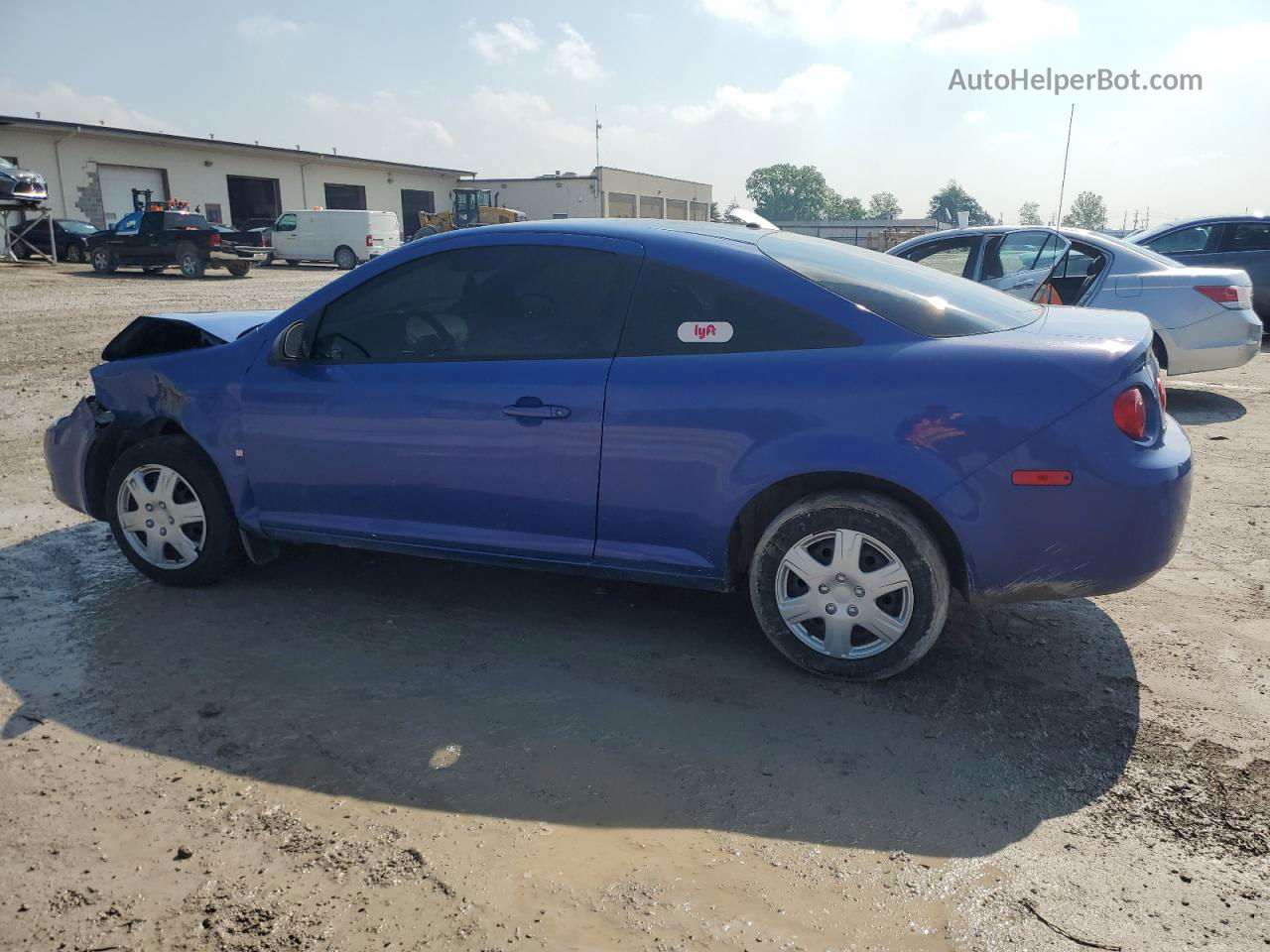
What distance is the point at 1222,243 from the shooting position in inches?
490

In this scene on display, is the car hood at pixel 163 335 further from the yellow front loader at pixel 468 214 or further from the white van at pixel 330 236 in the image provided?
the yellow front loader at pixel 468 214

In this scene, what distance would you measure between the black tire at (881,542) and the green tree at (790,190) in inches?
5916

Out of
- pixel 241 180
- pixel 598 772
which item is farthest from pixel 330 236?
pixel 598 772

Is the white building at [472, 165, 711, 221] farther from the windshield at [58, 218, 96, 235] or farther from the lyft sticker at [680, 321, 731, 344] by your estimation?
the lyft sticker at [680, 321, 731, 344]

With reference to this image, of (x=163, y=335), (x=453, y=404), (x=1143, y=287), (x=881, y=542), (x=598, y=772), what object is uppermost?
(x=1143, y=287)

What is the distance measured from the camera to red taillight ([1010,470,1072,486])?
3.15 m

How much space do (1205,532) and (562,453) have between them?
3680 mm

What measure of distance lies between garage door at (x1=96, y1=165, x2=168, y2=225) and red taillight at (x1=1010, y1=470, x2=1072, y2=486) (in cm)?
3849

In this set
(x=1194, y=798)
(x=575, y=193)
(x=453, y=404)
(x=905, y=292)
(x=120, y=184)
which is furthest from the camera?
(x=575, y=193)

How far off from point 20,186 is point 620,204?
4192cm

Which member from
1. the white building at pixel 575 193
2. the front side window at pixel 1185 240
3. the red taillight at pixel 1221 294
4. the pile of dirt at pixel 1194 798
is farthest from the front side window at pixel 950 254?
the white building at pixel 575 193

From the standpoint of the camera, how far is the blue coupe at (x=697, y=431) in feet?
10.6

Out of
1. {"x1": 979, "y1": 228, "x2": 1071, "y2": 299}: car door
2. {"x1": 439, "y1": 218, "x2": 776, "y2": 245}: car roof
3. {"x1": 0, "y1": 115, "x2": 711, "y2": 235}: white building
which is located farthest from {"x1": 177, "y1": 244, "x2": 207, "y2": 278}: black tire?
{"x1": 439, "y1": 218, "x2": 776, "y2": 245}: car roof

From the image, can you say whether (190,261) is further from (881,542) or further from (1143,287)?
(881,542)
